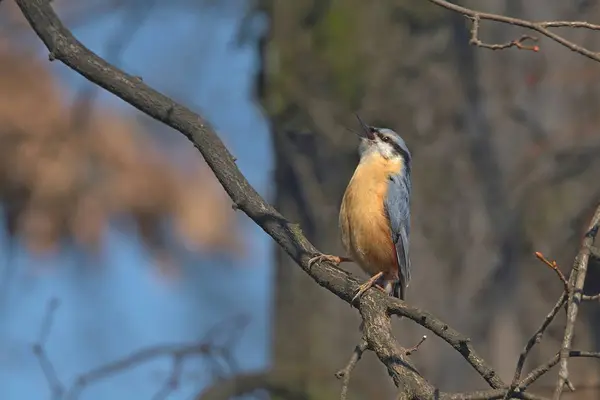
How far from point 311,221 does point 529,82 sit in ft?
4.26

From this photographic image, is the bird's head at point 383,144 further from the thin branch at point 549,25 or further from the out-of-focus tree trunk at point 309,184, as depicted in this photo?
the thin branch at point 549,25

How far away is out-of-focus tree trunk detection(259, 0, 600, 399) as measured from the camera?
4816 millimetres

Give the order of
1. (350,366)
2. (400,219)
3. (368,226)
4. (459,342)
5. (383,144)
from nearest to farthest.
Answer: (459,342) → (350,366) → (368,226) → (400,219) → (383,144)

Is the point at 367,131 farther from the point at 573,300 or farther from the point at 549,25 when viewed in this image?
the point at 573,300

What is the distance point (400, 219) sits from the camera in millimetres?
4160

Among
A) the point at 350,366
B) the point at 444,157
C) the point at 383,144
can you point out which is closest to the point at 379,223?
the point at 383,144

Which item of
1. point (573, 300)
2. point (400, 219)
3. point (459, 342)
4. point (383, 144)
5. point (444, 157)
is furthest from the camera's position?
point (444, 157)

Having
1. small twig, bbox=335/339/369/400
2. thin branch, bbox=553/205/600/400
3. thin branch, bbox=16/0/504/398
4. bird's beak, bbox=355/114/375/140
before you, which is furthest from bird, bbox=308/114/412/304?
thin branch, bbox=553/205/600/400

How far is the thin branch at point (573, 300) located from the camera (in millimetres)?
2094

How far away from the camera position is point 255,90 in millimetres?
5152

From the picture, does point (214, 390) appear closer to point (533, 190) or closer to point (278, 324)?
point (278, 324)

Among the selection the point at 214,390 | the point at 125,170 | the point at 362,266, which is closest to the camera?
the point at 362,266

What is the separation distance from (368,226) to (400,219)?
193mm

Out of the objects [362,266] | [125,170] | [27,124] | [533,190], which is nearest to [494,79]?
[533,190]
